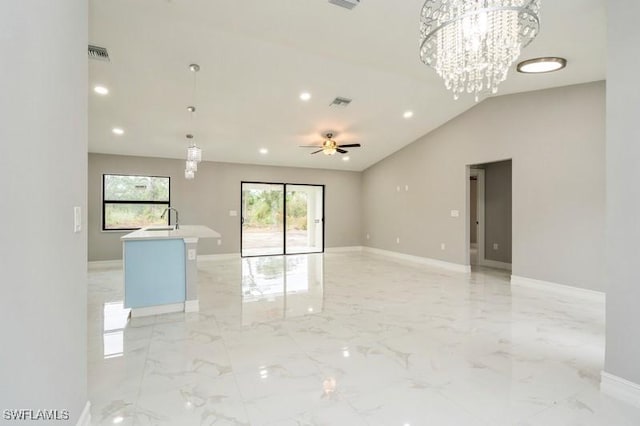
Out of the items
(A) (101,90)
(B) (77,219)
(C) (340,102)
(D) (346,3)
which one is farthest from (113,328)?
(C) (340,102)

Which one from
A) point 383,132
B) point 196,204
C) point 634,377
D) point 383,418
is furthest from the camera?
point 196,204

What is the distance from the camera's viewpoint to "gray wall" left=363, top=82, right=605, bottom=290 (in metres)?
4.35

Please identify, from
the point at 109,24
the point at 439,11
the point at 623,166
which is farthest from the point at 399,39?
the point at 109,24

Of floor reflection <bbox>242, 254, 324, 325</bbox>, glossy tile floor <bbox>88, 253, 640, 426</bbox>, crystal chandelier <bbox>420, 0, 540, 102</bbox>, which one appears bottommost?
glossy tile floor <bbox>88, 253, 640, 426</bbox>

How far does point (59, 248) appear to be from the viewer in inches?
A: 55.9

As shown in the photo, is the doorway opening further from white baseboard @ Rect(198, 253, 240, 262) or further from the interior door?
white baseboard @ Rect(198, 253, 240, 262)

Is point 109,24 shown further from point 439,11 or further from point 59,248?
point 439,11

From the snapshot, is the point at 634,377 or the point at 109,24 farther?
the point at 109,24

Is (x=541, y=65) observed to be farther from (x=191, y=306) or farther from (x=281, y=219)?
(x=281, y=219)

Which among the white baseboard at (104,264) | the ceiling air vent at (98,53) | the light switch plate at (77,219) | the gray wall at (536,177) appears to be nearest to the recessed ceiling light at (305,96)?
the ceiling air vent at (98,53)

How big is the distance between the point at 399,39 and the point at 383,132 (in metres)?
3.41

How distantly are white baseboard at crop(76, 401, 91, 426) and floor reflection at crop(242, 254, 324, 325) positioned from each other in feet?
5.52

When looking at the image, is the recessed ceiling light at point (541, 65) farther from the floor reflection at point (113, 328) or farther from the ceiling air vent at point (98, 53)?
the floor reflection at point (113, 328)

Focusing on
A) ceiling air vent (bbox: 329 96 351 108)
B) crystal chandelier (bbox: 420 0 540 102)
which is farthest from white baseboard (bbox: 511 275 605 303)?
ceiling air vent (bbox: 329 96 351 108)
